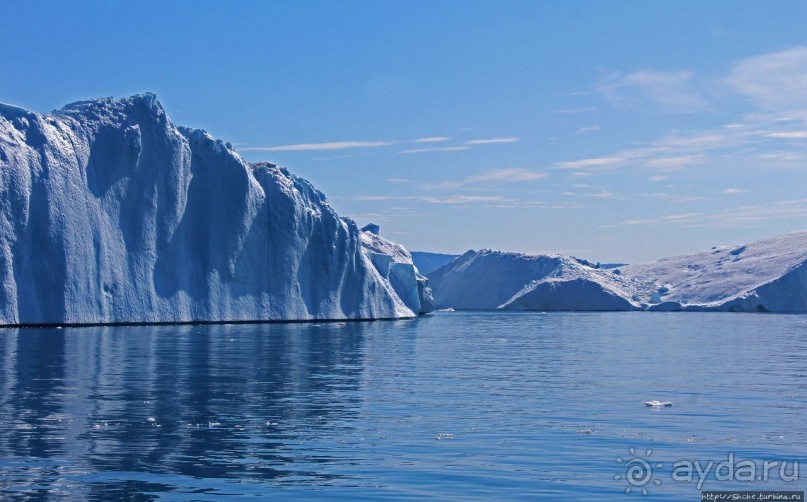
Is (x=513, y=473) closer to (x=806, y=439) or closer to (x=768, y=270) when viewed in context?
(x=806, y=439)

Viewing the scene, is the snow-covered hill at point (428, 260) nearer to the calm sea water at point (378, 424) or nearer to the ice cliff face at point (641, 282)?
the ice cliff face at point (641, 282)

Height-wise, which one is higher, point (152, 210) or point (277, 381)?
point (152, 210)

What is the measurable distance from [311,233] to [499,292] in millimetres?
69710

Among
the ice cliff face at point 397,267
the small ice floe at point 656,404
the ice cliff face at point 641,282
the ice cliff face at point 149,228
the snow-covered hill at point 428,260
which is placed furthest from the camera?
the snow-covered hill at point 428,260

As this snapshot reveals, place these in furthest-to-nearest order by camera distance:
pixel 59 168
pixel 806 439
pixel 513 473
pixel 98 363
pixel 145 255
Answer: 1. pixel 145 255
2. pixel 59 168
3. pixel 98 363
4. pixel 806 439
5. pixel 513 473

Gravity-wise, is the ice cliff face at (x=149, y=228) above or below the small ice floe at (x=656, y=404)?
above

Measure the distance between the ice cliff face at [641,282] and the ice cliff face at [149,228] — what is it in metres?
57.7

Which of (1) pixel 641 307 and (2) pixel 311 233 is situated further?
(1) pixel 641 307

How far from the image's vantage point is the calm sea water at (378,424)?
40.2ft

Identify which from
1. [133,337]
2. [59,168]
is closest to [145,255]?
[59,168]

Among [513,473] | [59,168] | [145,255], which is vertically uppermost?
[59,168]

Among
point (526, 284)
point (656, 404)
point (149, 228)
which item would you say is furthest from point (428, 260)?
point (656, 404)

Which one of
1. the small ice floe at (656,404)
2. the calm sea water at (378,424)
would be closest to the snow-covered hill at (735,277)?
the calm sea water at (378,424)

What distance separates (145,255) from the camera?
55438 millimetres
